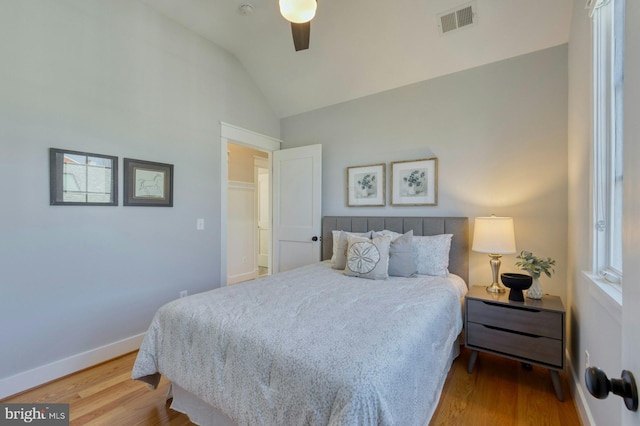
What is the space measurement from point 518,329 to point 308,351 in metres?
1.76

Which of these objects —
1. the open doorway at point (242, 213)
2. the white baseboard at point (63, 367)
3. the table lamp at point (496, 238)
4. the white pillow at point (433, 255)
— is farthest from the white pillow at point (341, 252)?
the open doorway at point (242, 213)

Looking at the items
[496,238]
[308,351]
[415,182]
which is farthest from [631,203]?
[415,182]

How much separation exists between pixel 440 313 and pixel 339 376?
98 centimetres

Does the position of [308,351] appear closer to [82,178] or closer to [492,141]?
[82,178]

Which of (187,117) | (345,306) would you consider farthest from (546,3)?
(187,117)

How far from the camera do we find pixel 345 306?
166cm

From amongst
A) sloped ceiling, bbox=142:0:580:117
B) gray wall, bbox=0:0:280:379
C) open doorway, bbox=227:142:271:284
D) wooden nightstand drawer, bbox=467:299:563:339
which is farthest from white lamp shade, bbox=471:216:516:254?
open doorway, bbox=227:142:271:284

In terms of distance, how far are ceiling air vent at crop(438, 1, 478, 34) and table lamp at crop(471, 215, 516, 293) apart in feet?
5.74

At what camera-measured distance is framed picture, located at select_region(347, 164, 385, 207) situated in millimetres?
3309

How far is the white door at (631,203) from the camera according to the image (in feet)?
1.55

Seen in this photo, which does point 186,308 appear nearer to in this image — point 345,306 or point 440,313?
point 345,306

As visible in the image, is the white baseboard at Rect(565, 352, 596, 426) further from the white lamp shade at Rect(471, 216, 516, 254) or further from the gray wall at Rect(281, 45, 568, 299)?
the white lamp shade at Rect(471, 216, 516, 254)

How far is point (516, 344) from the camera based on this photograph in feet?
6.66

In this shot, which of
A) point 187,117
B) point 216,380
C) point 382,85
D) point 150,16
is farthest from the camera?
point 382,85
